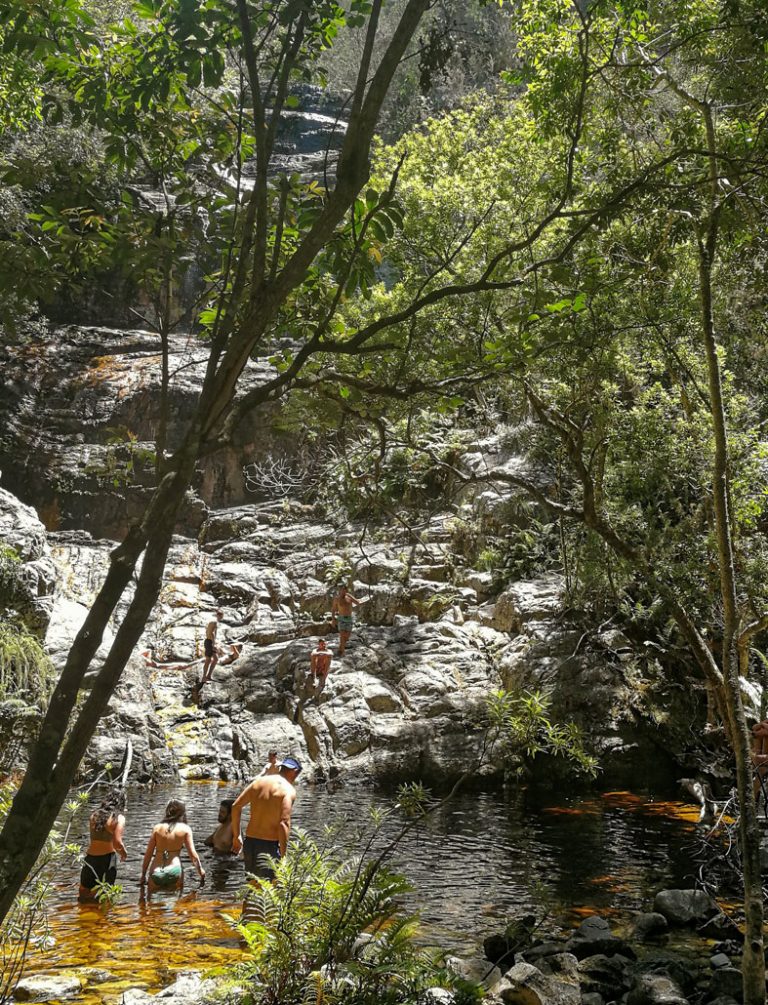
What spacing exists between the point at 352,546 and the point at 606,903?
13842 mm

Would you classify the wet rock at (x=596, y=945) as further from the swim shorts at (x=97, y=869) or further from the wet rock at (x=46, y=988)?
the swim shorts at (x=97, y=869)

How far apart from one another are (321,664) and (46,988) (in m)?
10.5

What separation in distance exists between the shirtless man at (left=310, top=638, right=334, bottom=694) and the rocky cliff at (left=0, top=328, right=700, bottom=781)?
252 millimetres

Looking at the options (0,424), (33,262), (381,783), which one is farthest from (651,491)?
(0,424)

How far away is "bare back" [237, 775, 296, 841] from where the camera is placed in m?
7.77

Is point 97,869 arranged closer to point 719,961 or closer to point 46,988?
point 46,988

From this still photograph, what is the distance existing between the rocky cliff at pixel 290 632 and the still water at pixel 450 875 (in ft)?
3.73

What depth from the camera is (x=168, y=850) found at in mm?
8648

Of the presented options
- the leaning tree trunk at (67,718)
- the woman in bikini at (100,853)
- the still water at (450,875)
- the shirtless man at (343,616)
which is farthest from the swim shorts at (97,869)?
the shirtless man at (343,616)

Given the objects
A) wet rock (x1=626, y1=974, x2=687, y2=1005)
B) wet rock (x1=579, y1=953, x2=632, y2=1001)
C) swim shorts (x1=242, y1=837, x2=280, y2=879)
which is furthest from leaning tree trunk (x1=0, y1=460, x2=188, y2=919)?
swim shorts (x1=242, y1=837, x2=280, y2=879)

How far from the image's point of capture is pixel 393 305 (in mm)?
16297

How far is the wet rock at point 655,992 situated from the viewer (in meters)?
5.82

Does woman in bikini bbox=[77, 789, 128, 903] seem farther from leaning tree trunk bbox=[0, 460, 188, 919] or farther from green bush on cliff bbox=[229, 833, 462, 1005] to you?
leaning tree trunk bbox=[0, 460, 188, 919]

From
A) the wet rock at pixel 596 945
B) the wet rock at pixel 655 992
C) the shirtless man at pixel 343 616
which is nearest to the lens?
the wet rock at pixel 655 992
